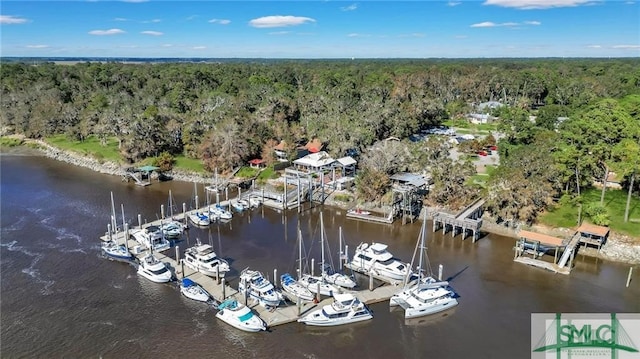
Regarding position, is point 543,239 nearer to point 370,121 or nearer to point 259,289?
point 259,289

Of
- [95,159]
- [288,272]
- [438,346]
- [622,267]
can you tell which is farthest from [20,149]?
[622,267]

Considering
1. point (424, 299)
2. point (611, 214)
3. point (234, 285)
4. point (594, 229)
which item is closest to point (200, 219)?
point (234, 285)

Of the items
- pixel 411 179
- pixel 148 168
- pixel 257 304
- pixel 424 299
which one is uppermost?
pixel 411 179

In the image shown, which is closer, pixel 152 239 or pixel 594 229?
pixel 594 229

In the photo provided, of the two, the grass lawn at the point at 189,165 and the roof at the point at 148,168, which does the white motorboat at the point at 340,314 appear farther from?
the roof at the point at 148,168

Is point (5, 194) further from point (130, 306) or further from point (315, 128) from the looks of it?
point (315, 128)

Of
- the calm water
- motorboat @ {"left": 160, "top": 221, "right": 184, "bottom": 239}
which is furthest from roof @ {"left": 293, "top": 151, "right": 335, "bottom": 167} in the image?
motorboat @ {"left": 160, "top": 221, "right": 184, "bottom": 239}

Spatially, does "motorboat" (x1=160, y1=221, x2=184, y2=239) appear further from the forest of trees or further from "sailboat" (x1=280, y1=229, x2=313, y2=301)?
the forest of trees
